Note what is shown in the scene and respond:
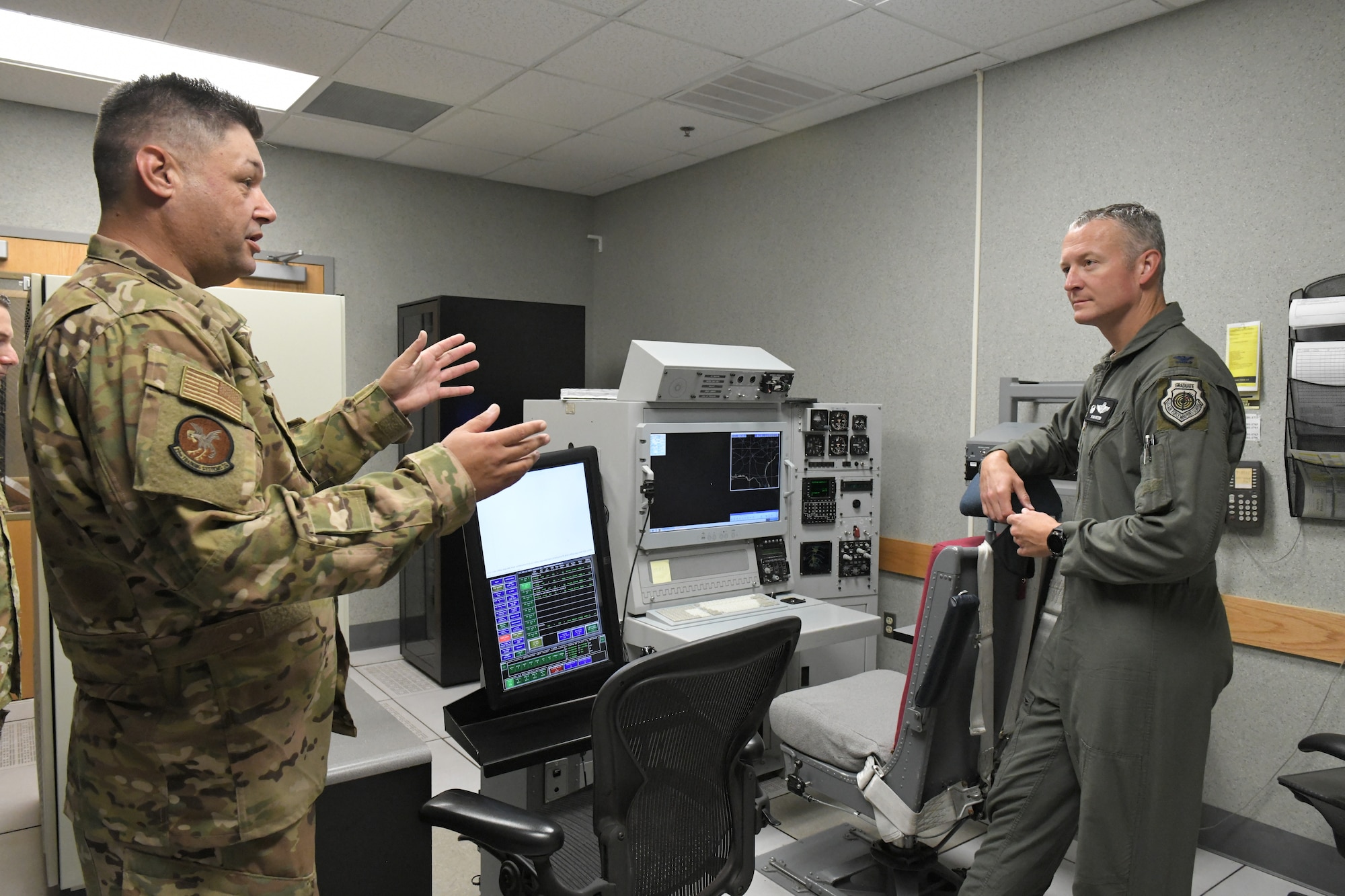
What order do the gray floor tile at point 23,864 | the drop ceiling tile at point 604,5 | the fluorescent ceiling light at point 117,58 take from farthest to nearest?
the fluorescent ceiling light at point 117,58 < the drop ceiling tile at point 604,5 < the gray floor tile at point 23,864

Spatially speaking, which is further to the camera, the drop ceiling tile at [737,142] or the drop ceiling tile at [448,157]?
the drop ceiling tile at [448,157]

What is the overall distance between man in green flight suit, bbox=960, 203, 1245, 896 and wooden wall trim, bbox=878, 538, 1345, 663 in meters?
0.96

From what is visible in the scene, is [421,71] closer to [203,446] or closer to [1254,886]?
[203,446]

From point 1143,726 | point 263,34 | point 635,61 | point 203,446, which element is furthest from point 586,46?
point 1143,726

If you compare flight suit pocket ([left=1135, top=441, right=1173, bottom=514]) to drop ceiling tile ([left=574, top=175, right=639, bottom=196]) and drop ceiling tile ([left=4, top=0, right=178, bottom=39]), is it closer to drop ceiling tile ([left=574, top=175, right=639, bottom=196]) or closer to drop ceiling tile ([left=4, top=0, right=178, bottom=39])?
drop ceiling tile ([left=4, top=0, right=178, bottom=39])

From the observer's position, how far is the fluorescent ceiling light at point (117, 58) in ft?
10.2

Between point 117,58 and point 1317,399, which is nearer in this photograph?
point 1317,399

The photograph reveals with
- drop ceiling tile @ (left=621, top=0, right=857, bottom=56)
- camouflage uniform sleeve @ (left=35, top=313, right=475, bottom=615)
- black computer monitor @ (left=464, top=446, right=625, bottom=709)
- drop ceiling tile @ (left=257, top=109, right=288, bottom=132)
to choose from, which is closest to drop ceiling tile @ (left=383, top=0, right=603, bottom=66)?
drop ceiling tile @ (left=621, top=0, right=857, bottom=56)

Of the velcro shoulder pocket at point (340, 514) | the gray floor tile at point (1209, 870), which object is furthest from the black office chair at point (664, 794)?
the gray floor tile at point (1209, 870)

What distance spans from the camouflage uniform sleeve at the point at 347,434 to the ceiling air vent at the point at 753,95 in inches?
99.0

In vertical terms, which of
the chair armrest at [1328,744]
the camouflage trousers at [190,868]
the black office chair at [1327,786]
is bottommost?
the black office chair at [1327,786]

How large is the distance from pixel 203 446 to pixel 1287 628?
2976 mm

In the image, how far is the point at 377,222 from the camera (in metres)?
4.86

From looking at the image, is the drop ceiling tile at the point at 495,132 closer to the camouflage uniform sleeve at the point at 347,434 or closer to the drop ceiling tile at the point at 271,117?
the drop ceiling tile at the point at 271,117
